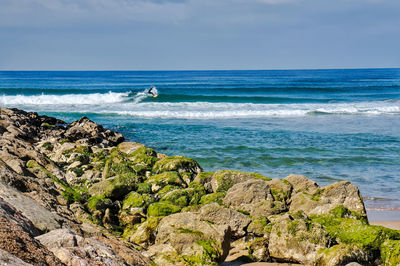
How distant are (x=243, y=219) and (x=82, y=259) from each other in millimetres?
3951

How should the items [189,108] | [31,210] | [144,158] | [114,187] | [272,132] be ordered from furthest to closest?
1. [189,108]
2. [272,132]
3. [144,158]
4. [114,187]
5. [31,210]

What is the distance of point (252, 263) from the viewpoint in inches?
248

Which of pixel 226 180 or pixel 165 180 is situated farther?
pixel 165 180

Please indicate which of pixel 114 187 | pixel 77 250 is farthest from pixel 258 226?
pixel 77 250

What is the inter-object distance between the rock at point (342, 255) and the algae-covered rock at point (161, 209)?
3.02 meters

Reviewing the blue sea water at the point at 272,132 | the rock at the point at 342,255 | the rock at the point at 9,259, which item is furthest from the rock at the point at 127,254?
the blue sea water at the point at 272,132

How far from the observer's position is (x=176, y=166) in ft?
35.1

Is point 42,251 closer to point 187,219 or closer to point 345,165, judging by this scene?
point 187,219

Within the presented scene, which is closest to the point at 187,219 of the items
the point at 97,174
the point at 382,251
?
the point at 382,251

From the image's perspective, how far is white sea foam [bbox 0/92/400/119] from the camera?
3060 cm

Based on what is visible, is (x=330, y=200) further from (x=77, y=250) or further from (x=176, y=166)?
(x=77, y=250)

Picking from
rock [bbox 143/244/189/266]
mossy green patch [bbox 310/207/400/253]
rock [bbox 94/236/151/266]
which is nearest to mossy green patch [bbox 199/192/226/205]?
mossy green patch [bbox 310/207/400/253]

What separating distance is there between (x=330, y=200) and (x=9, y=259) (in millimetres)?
6557

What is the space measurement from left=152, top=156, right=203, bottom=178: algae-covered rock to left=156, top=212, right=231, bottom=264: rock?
4150 millimetres
